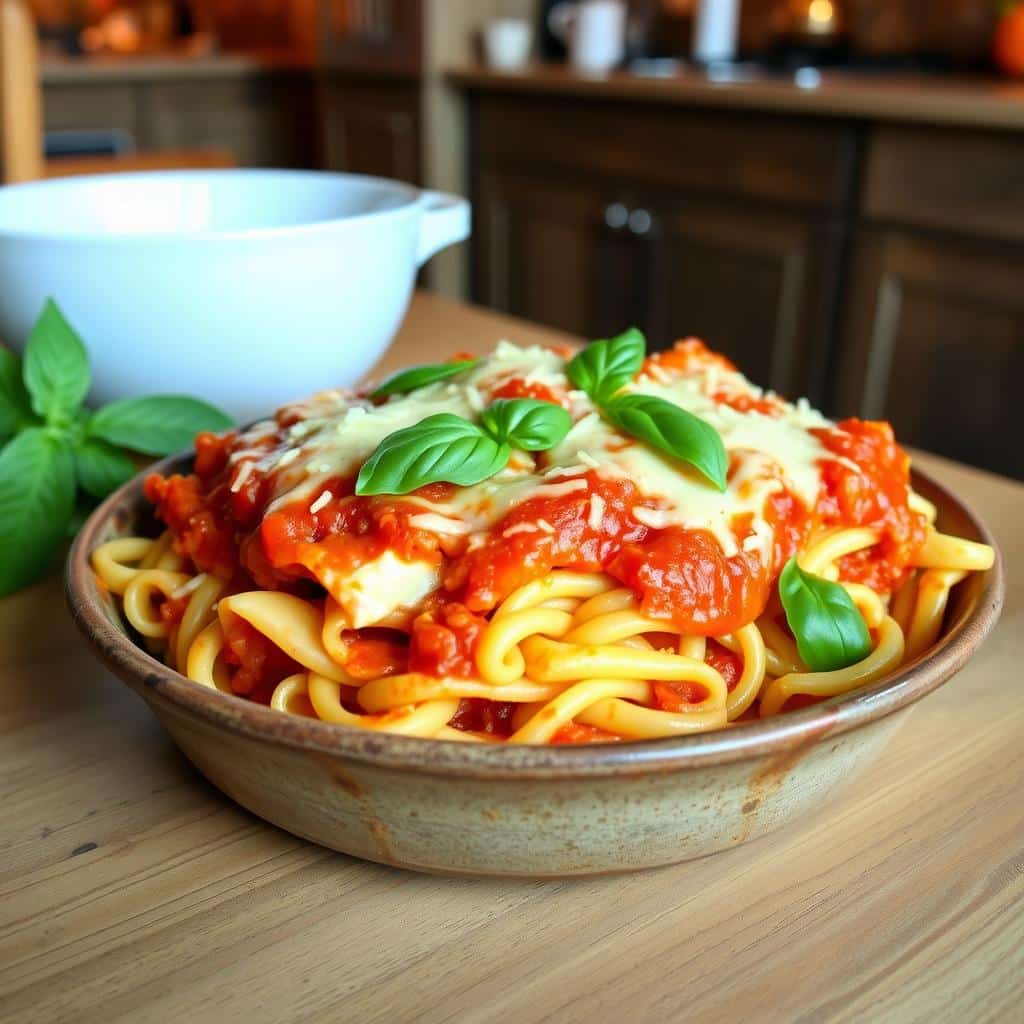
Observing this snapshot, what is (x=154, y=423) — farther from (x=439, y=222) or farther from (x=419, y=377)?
(x=439, y=222)

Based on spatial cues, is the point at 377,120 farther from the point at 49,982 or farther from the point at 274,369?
the point at 49,982

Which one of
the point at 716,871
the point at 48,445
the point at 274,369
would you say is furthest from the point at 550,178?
the point at 716,871

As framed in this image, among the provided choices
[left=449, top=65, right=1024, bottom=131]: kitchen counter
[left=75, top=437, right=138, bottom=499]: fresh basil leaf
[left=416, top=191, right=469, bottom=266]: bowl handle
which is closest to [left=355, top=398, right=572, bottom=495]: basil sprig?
[left=75, top=437, right=138, bottom=499]: fresh basil leaf

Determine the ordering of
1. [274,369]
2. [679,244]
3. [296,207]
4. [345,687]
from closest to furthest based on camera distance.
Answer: [345,687] < [274,369] < [296,207] < [679,244]

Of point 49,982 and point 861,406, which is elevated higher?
point 49,982

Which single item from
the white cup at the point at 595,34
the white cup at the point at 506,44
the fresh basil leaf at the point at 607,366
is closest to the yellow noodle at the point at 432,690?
the fresh basil leaf at the point at 607,366
